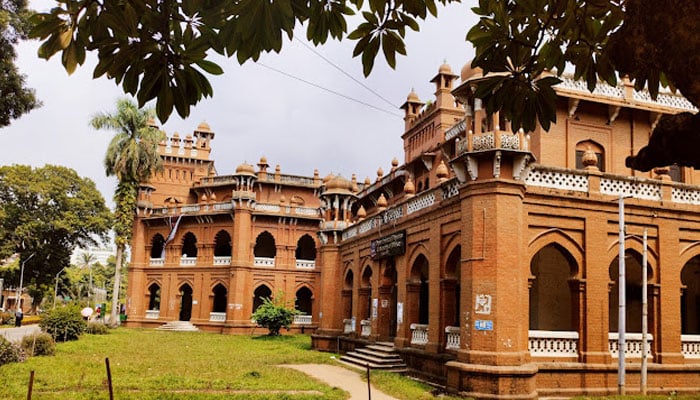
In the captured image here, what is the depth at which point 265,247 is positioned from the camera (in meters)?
44.6

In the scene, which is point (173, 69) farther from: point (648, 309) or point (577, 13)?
point (648, 309)

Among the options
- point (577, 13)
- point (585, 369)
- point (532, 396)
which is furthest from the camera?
point (585, 369)

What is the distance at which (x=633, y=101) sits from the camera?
62.0ft

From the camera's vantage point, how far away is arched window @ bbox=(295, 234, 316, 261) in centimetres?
4456

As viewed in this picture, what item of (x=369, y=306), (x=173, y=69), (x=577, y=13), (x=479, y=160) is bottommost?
(x=369, y=306)

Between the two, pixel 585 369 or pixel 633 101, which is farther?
pixel 633 101

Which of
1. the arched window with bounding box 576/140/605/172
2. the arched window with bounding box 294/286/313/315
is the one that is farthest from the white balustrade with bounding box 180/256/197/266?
the arched window with bounding box 576/140/605/172

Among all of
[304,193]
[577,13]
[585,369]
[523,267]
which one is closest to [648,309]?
[585,369]

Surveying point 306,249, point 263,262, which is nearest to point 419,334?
point 263,262

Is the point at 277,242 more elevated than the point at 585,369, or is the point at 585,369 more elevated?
the point at 277,242

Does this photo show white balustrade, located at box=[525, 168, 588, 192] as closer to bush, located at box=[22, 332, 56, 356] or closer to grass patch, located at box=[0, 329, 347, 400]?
grass patch, located at box=[0, 329, 347, 400]

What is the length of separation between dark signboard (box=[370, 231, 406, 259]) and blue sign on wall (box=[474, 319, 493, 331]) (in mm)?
5975

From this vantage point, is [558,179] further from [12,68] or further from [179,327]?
[179,327]

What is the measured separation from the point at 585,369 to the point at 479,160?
5.59 metres
